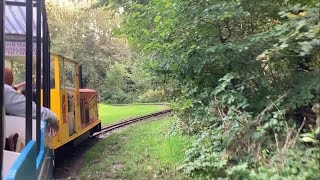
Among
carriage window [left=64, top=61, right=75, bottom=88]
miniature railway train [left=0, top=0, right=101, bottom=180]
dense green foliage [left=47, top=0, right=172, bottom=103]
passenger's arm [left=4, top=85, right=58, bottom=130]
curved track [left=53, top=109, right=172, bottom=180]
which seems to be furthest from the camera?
dense green foliage [left=47, top=0, right=172, bottom=103]

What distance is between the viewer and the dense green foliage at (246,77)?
4195mm

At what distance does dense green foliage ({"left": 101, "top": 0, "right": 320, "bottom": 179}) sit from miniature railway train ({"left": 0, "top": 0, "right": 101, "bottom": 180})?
1.93m

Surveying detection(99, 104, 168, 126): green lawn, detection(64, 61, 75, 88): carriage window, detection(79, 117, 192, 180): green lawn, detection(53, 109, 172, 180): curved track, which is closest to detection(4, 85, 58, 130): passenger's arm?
detection(79, 117, 192, 180): green lawn

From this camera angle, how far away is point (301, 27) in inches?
147

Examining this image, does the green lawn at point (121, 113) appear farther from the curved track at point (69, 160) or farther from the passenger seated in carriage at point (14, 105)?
the passenger seated in carriage at point (14, 105)

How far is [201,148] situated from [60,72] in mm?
3558

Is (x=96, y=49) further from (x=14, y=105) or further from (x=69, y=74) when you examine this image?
(x=14, y=105)

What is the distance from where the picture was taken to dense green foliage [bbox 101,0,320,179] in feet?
13.8

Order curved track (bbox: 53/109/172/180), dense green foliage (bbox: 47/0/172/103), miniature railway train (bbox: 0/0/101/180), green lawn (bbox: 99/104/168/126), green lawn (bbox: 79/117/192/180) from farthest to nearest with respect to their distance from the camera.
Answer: dense green foliage (bbox: 47/0/172/103) → green lawn (bbox: 99/104/168/126) → curved track (bbox: 53/109/172/180) → green lawn (bbox: 79/117/192/180) → miniature railway train (bbox: 0/0/101/180)

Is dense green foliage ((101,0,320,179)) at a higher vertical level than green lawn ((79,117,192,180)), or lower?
higher

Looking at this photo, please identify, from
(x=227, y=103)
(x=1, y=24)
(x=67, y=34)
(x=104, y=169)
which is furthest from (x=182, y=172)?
(x=67, y=34)

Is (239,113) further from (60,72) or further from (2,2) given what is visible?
(60,72)

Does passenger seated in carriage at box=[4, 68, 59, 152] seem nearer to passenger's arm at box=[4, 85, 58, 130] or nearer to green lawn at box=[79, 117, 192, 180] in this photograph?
passenger's arm at box=[4, 85, 58, 130]

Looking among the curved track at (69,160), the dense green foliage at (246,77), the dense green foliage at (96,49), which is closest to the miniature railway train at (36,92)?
the curved track at (69,160)
